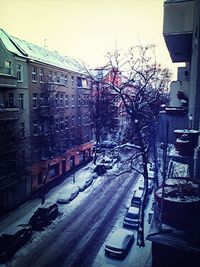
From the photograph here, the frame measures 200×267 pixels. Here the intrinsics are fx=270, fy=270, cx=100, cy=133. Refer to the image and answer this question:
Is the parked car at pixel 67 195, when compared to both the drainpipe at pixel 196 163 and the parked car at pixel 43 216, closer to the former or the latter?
the parked car at pixel 43 216

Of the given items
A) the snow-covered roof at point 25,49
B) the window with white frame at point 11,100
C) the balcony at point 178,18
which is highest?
the snow-covered roof at point 25,49

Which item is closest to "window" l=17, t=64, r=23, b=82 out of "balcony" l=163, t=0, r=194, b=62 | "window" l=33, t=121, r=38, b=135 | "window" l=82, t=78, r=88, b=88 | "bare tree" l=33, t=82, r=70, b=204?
"bare tree" l=33, t=82, r=70, b=204

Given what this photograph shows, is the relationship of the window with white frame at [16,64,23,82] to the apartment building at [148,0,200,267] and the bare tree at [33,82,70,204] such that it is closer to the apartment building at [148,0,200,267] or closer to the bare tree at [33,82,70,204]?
the bare tree at [33,82,70,204]

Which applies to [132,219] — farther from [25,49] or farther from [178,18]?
[25,49]

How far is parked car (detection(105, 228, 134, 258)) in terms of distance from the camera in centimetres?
773

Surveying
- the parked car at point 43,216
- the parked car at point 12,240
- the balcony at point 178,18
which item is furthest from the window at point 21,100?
the balcony at point 178,18

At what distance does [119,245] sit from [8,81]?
24.0ft

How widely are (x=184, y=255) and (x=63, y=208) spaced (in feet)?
28.8

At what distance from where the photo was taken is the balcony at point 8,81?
10.3m

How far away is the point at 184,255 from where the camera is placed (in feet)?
10.9

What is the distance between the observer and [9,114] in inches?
418

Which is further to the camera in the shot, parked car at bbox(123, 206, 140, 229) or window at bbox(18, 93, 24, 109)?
window at bbox(18, 93, 24, 109)

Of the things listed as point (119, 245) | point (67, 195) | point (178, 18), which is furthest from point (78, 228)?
point (178, 18)

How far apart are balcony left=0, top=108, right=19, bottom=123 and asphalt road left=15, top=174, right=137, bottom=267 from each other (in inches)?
174
